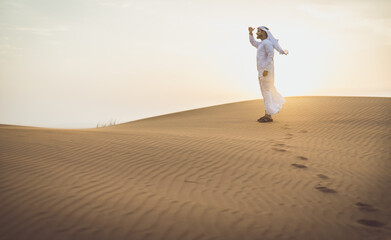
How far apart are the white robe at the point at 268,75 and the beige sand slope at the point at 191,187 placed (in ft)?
8.83

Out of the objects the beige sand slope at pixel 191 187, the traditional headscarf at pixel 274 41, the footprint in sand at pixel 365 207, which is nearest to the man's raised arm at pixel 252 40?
the traditional headscarf at pixel 274 41

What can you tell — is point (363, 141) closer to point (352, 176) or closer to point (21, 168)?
point (352, 176)

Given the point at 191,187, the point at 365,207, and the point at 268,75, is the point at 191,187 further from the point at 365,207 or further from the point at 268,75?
the point at 268,75

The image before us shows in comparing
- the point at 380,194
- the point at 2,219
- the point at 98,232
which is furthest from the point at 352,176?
the point at 2,219

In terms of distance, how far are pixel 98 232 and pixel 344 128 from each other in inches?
380

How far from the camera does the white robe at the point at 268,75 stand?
11750 millimetres

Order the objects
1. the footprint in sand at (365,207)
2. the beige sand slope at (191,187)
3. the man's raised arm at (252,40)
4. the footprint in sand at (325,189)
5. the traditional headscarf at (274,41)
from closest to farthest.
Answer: the beige sand slope at (191,187) → the footprint in sand at (365,207) → the footprint in sand at (325,189) → the traditional headscarf at (274,41) → the man's raised arm at (252,40)

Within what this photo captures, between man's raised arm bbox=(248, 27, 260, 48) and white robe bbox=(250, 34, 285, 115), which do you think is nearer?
white robe bbox=(250, 34, 285, 115)

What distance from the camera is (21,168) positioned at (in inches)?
223

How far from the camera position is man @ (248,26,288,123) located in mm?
11711

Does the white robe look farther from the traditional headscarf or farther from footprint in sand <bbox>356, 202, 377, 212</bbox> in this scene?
footprint in sand <bbox>356, 202, 377, 212</bbox>

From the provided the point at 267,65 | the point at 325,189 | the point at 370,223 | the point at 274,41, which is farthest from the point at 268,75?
the point at 370,223

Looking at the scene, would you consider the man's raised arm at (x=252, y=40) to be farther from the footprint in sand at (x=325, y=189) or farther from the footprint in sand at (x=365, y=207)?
the footprint in sand at (x=365, y=207)

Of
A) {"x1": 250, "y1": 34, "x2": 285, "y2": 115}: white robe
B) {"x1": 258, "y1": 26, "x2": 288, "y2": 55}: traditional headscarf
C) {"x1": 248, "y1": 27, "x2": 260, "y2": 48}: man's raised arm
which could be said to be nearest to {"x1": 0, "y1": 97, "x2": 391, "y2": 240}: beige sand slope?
{"x1": 250, "y1": 34, "x2": 285, "y2": 115}: white robe
